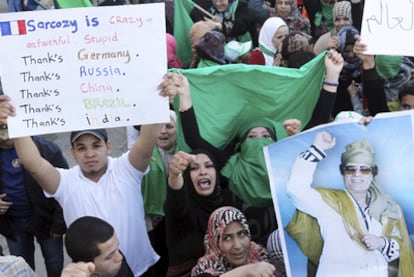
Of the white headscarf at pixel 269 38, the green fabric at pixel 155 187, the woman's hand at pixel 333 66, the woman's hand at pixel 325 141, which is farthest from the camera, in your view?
the white headscarf at pixel 269 38

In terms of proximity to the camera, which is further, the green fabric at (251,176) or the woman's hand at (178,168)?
the green fabric at (251,176)

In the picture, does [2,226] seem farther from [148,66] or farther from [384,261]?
[384,261]

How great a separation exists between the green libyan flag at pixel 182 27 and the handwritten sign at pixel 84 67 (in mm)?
3282

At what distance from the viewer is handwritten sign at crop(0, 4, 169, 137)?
2891 mm

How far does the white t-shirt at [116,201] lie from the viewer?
10.8 feet

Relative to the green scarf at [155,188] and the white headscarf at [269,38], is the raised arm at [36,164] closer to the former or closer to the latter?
the green scarf at [155,188]

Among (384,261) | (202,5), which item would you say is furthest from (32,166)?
(202,5)

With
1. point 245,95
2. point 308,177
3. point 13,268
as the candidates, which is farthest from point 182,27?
point 13,268

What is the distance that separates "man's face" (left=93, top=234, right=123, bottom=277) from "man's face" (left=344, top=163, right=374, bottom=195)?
3.25ft

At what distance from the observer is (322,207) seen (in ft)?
9.05

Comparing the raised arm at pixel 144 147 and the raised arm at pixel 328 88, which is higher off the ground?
the raised arm at pixel 328 88

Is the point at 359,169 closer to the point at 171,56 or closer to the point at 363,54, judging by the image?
the point at 363,54

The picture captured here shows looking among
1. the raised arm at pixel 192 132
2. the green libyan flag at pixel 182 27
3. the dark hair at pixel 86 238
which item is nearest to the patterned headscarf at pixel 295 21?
the green libyan flag at pixel 182 27

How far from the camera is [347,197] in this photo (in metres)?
2.77
